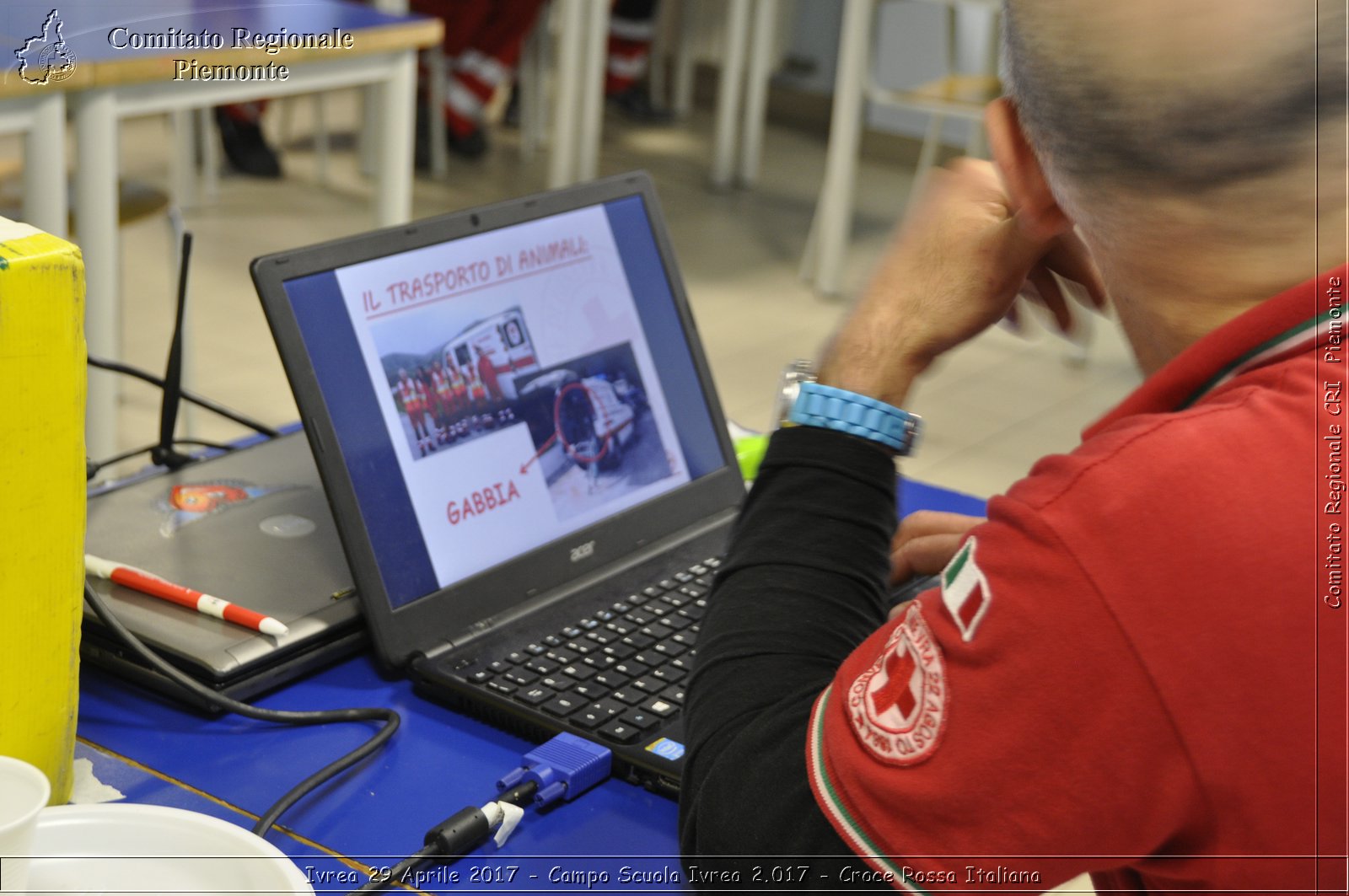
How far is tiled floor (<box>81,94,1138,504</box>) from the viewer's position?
2988 mm

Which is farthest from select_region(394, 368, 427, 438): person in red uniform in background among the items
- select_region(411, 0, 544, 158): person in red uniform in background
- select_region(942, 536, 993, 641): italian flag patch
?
select_region(411, 0, 544, 158): person in red uniform in background

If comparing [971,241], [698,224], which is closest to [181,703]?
[971,241]

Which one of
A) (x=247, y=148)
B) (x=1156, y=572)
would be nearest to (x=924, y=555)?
(x=1156, y=572)

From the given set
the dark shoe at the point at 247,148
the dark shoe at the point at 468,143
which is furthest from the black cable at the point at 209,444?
the dark shoe at the point at 468,143

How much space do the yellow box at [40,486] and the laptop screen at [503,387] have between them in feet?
0.67

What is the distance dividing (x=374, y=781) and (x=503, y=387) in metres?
0.29

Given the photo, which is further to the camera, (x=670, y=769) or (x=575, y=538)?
(x=575, y=538)

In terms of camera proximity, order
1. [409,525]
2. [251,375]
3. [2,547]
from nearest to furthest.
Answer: [2,547] < [409,525] < [251,375]

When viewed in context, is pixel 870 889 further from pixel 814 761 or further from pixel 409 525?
pixel 409 525

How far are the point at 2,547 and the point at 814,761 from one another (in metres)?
0.38

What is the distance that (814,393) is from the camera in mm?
690

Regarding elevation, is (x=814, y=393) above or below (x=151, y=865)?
above

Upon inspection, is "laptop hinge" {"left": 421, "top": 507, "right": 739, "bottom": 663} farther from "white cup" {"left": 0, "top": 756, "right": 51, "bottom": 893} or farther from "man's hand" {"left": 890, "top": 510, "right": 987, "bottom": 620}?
"white cup" {"left": 0, "top": 756, "right": 51, "bottom": 893}

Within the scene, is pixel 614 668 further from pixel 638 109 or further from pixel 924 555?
pixel 638 109
